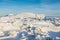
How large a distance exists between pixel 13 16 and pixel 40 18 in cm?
171

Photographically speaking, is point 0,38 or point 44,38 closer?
point 44,38

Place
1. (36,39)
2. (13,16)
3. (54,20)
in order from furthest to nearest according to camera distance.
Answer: (13,16) < (54,20) < (36,39)

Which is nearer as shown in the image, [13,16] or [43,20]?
[43,20]

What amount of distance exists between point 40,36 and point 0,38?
1.13 meters

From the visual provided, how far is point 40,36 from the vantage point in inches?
168

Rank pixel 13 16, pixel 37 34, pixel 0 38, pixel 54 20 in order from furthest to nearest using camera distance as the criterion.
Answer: pixel 13 16
pixel 54 20
pixel 0 38
pixel 37 34

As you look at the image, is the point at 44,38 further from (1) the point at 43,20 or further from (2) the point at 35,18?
(2) the point at 35,18

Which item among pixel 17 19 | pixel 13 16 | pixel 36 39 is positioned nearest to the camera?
pixel 36 39

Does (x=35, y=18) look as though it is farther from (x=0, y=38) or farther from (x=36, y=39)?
(x=36, y=39)

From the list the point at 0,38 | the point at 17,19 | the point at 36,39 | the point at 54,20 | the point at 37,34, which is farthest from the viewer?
the point at 17,19

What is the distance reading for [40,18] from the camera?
25.3 feet

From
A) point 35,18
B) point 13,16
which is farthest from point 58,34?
point 13,16

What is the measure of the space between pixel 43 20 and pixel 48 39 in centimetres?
339

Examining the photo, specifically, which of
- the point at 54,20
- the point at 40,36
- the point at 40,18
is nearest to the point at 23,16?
the point at 40,18
